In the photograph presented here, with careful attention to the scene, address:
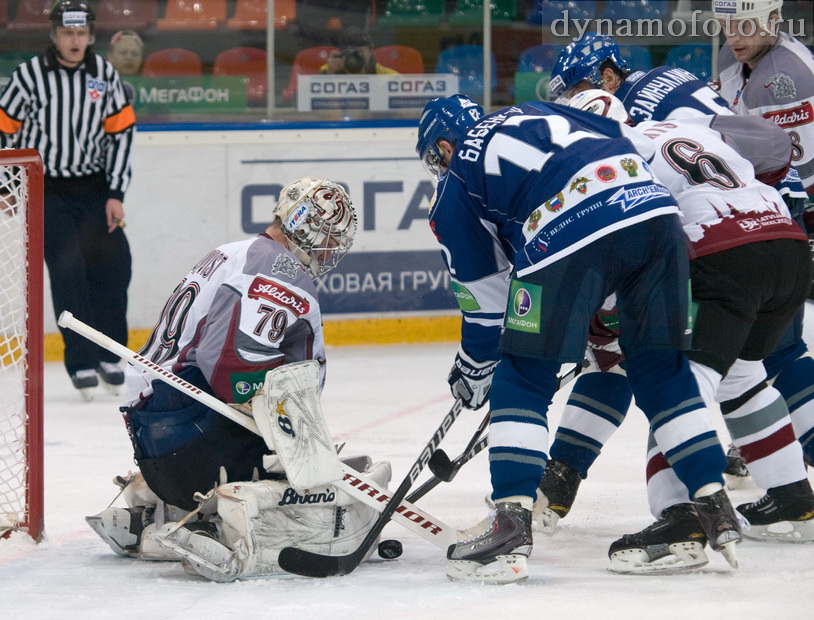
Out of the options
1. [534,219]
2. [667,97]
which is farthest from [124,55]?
[534,219]

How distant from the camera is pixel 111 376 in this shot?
5012 millimetres

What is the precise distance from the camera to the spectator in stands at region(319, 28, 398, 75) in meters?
6.23

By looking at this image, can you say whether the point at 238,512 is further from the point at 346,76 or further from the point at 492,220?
the point at 346,76

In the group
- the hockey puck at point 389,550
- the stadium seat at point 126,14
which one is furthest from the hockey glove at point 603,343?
the stadium seat at point 126,14

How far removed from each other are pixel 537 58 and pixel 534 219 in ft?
13.3

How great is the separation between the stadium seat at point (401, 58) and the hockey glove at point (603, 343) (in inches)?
135

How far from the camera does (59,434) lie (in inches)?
170

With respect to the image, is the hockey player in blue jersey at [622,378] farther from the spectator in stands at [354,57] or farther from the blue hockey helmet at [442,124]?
the spectator in stands at [354,57]

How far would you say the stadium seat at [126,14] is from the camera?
19.9 feet

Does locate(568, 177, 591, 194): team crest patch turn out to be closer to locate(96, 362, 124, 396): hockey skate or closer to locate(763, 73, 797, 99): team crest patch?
locate(763, 73, 797, 99): team crest patch

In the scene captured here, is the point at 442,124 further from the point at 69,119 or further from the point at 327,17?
the point at 327,17

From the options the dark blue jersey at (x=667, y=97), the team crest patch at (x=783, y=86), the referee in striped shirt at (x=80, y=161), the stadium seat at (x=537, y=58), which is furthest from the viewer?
the stadium seat at (x=537, y=58)

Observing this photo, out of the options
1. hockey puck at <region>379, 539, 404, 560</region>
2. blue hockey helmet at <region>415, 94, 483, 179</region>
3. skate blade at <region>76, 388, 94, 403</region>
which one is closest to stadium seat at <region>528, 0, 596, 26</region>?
skate blade at <region>76, 388, 94, 403</region>

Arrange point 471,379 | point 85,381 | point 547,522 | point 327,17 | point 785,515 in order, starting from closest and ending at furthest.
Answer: point 471,379
point 785,515
point 547,522
point 85,381
point 327,17
